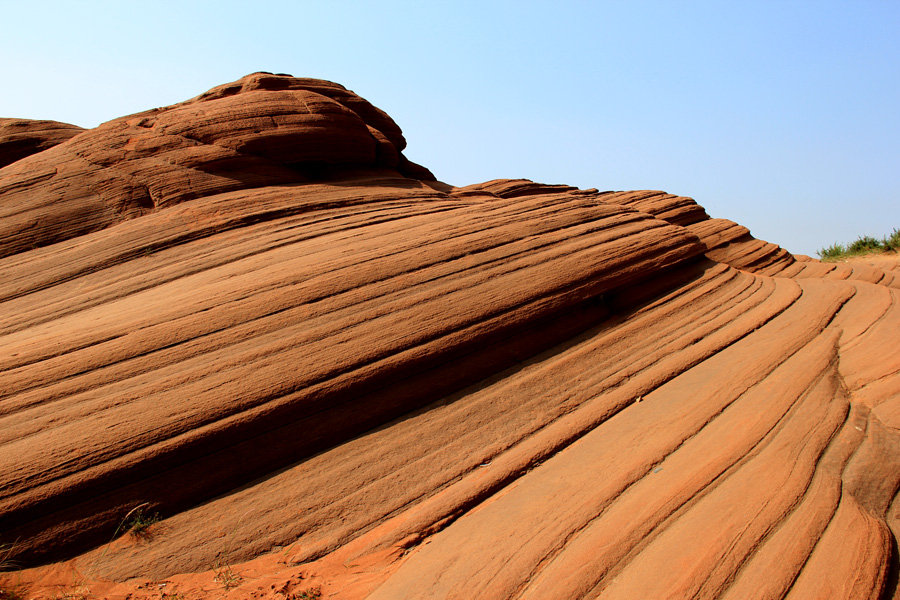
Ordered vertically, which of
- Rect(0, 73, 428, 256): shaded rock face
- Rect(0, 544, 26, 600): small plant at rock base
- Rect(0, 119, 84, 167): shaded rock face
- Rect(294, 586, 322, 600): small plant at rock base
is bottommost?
Rect(294, 586, 322, 600): small plant at rock base

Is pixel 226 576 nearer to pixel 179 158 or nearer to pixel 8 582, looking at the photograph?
pixel 8 582

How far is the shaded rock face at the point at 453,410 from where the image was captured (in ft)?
10.9

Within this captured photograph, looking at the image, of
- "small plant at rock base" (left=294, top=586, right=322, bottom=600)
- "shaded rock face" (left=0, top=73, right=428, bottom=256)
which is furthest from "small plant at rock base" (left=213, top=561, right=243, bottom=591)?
"shaded rock face" (left=0, top=73, right=428, bottom=256)

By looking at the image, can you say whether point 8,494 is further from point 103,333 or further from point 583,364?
point 583,364

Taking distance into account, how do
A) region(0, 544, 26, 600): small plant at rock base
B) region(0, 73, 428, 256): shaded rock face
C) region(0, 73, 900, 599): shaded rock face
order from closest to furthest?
region(0, 73, 900, 599): shaded rock face < region(0, 544, 26, 600): small plant at rock base < region(0, 73, 428, 256): shaded rock face

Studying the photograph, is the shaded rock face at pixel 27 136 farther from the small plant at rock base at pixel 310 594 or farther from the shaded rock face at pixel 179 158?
the small plant at rock base at pixel 310 594

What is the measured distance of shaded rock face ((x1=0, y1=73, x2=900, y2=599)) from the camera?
3.31m

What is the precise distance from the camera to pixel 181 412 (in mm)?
4355

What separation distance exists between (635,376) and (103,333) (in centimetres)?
500

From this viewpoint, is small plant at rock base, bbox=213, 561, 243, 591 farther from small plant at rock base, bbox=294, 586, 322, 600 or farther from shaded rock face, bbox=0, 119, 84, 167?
shaded rock face, bbox=0, 119, 84, 167

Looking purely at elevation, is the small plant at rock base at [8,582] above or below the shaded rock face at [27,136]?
below

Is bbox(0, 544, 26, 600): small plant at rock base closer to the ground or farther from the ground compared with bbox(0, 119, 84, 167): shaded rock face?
closer to the ground

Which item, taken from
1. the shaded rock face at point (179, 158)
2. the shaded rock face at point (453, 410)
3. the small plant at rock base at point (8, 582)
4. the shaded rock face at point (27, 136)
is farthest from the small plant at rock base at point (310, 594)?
the shaded rock face at point (27, 136)

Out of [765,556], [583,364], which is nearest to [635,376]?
[583,364]
